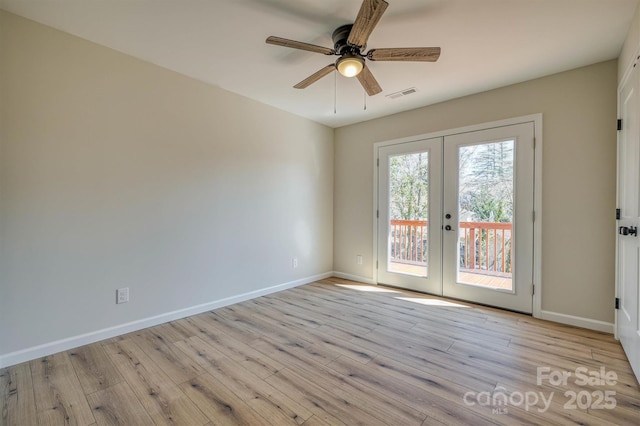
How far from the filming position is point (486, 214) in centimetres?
324

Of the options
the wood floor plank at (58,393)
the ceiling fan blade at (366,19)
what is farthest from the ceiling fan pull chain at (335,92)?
the wood floor plank at (58,393)

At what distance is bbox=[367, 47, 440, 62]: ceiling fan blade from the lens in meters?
1.97

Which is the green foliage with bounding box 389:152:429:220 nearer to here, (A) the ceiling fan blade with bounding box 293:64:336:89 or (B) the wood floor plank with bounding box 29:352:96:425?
(A) the ceiling fan blade with bounding box 293:64:336:89

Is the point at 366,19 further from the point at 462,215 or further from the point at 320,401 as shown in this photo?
the point at 462,215

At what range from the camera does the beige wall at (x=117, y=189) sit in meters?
2.06

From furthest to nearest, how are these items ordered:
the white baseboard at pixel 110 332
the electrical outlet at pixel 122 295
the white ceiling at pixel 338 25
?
the electrical outlet at pixel 122 295 < the white baseboard at pixel 110 332 < the white ceiling at pixel 338 25

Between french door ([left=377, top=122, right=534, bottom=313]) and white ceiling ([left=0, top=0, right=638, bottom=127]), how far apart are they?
2.40ft

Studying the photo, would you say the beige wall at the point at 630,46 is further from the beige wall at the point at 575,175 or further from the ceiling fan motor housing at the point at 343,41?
the ceiling fan motor housing at the point at 343,41

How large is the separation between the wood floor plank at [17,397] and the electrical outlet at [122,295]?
661mm

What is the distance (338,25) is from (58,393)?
3089 mm

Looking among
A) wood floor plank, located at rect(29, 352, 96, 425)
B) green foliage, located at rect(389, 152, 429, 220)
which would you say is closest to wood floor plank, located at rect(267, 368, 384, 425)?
wood floor plank, located at rect(29, 352, 96, 425)

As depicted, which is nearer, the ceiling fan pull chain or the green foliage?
the ceiling fan pull chain

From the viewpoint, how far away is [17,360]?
2.04m

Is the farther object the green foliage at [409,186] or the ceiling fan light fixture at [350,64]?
the green foliage at [409,186]
